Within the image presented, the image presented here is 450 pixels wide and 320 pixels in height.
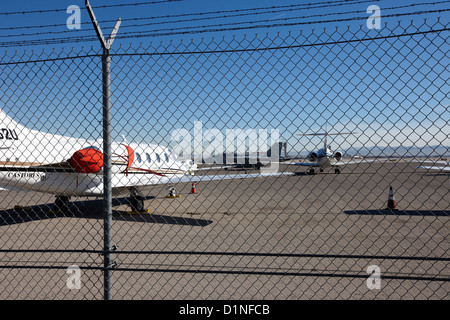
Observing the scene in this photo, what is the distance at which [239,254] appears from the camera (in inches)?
135

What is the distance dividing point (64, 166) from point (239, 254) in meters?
8.91

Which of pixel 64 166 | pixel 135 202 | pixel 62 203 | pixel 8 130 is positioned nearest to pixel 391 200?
pixel 135 202

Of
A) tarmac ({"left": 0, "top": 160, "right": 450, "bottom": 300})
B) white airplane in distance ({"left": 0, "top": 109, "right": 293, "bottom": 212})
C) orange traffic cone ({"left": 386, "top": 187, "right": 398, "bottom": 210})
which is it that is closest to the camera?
tarmac ({"left": 0, "top": 160, "right": 450, "bottom": 300})

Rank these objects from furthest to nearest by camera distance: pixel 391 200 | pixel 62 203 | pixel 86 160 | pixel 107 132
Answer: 1. pixel 62 203
2. pixel 391 200
3. pixel 86 160
4. pixel 107 132

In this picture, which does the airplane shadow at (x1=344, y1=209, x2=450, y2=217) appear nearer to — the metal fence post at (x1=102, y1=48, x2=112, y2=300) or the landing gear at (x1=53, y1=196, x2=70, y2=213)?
the metal fence post at (x1=102, y1=48, x2=112, y2=300)

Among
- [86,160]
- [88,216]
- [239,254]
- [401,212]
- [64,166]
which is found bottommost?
[239,254]

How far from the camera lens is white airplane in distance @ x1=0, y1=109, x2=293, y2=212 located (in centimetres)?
962

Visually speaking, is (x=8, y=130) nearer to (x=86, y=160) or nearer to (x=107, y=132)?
(x=86, y=160)

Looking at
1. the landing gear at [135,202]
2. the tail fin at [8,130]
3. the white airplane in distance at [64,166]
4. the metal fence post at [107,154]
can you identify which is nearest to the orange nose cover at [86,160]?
the white airplane in distance at [64,166]

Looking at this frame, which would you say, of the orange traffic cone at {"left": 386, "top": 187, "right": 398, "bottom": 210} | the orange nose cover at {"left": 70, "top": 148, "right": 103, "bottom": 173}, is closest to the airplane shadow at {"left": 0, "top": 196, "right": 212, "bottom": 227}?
the orange nose cover at {"left": 70, "top": 148, "right": 103, "bottom": 173}

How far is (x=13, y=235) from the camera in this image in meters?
8.54

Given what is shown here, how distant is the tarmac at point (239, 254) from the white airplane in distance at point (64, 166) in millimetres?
1097

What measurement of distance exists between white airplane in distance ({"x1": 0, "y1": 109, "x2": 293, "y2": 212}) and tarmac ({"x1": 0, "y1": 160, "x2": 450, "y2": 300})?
3.60ft
